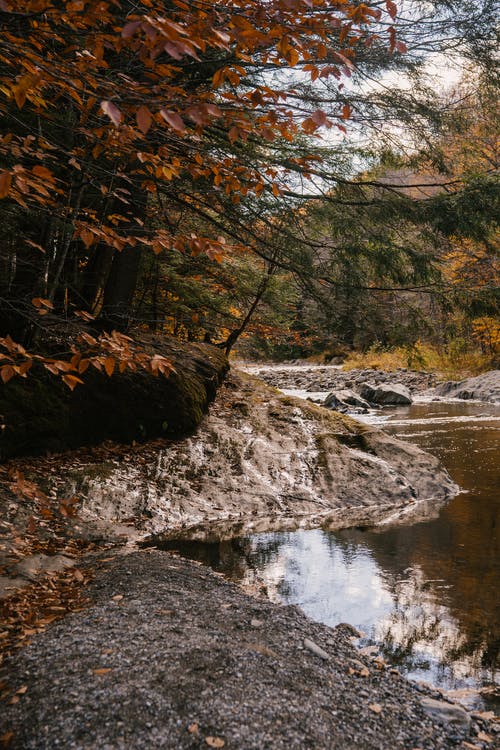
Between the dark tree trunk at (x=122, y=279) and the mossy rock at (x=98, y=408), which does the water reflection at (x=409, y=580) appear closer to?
the mossy rock at (x=98, y=408)

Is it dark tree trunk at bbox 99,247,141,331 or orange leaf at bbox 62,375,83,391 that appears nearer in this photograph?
orange leaf at bbox 62,375,83,391

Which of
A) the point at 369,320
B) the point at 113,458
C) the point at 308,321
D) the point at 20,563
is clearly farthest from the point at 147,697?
the point at 308,321

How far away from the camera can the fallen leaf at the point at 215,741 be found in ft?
7.31

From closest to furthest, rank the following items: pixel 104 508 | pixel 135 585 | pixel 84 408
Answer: pixel 135 585, pixel 104 508, pixel 84 408

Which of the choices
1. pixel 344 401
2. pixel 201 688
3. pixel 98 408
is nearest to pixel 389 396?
pixel 344 401

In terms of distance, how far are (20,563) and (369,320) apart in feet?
15.8

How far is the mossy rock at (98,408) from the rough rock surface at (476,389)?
12.7m

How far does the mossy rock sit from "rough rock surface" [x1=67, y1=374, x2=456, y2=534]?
42 cm

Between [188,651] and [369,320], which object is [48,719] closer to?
[188,651]

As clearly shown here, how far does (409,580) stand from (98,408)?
419 cm

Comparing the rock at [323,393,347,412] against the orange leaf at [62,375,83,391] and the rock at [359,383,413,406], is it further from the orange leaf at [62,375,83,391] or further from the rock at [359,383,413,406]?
the orange leaf at [62,375,83,391]

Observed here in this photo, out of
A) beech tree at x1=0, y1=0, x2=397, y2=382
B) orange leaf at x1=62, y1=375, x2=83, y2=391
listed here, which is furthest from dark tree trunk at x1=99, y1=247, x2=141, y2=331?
orange leaf at x1=62, y1=375, x2=83, y2=391

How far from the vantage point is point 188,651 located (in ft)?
9.64

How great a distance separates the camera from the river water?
3.53 m
